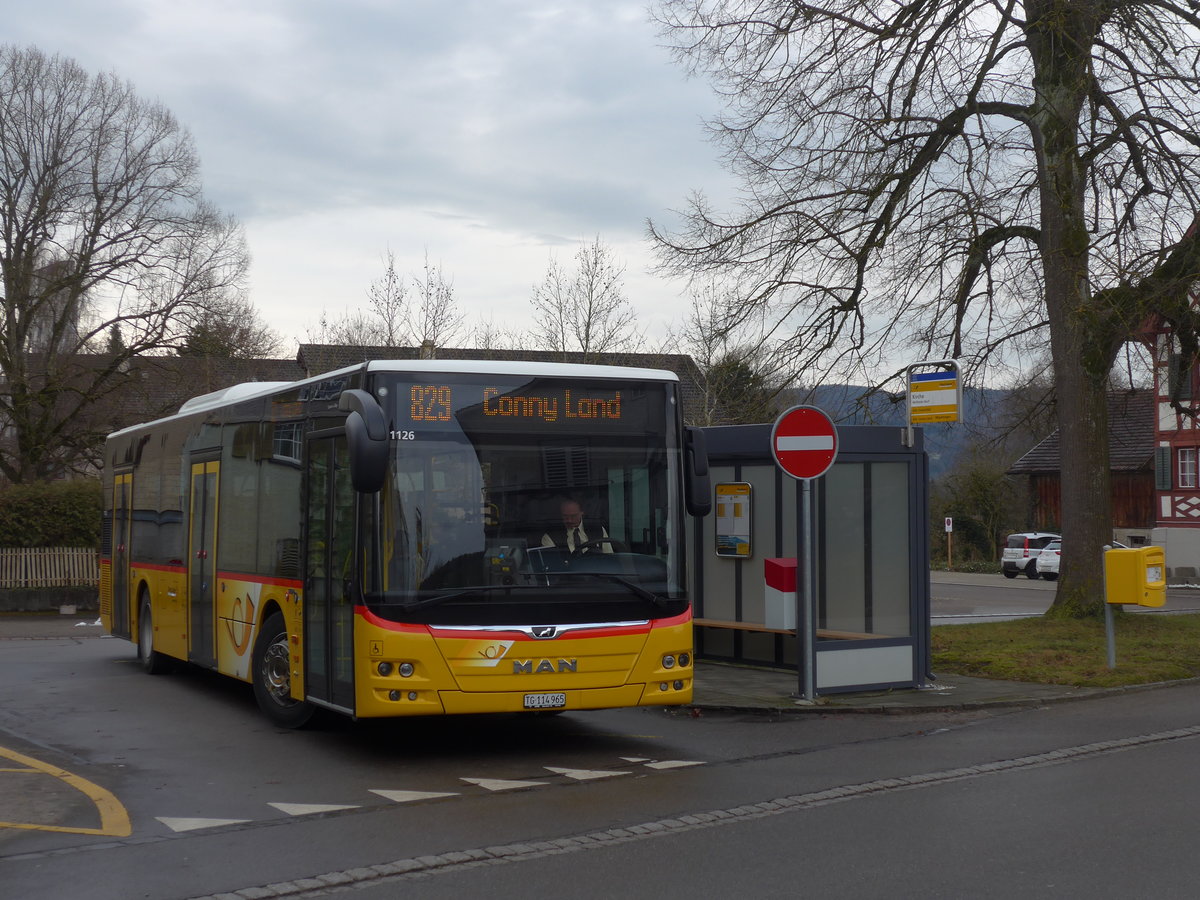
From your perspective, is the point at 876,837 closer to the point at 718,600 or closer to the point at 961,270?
the point at 718,600

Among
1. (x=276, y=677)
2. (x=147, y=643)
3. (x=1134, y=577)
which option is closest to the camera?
(x=276, y=677)

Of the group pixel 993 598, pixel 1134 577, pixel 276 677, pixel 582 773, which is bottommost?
pixel 993 598

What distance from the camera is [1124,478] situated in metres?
58.5

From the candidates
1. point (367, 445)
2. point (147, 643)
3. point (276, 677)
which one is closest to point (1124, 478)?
point (147, 643)

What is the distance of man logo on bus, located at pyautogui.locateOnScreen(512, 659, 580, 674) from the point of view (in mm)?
9242

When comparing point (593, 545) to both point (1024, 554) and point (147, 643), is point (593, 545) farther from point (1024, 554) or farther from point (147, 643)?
point (1024, 554)

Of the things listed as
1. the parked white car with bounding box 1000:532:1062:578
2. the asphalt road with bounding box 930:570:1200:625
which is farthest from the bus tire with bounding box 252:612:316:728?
the parked white car with bounding box 1000:532:1062:578

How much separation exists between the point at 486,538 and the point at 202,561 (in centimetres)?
493

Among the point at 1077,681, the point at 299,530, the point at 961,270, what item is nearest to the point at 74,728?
the point at 299,530

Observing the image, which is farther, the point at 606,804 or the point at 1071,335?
the point at 1071,335

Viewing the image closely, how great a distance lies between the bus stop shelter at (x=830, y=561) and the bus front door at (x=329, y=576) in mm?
4484

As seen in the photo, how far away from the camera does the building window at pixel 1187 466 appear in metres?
50.3

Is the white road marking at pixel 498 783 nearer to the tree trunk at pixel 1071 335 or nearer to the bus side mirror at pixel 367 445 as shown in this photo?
the bus side mirror at pixel 367 445

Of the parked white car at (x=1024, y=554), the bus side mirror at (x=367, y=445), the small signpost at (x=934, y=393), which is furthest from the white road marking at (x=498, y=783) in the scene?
the parked white car at (x=1024, y=554)
